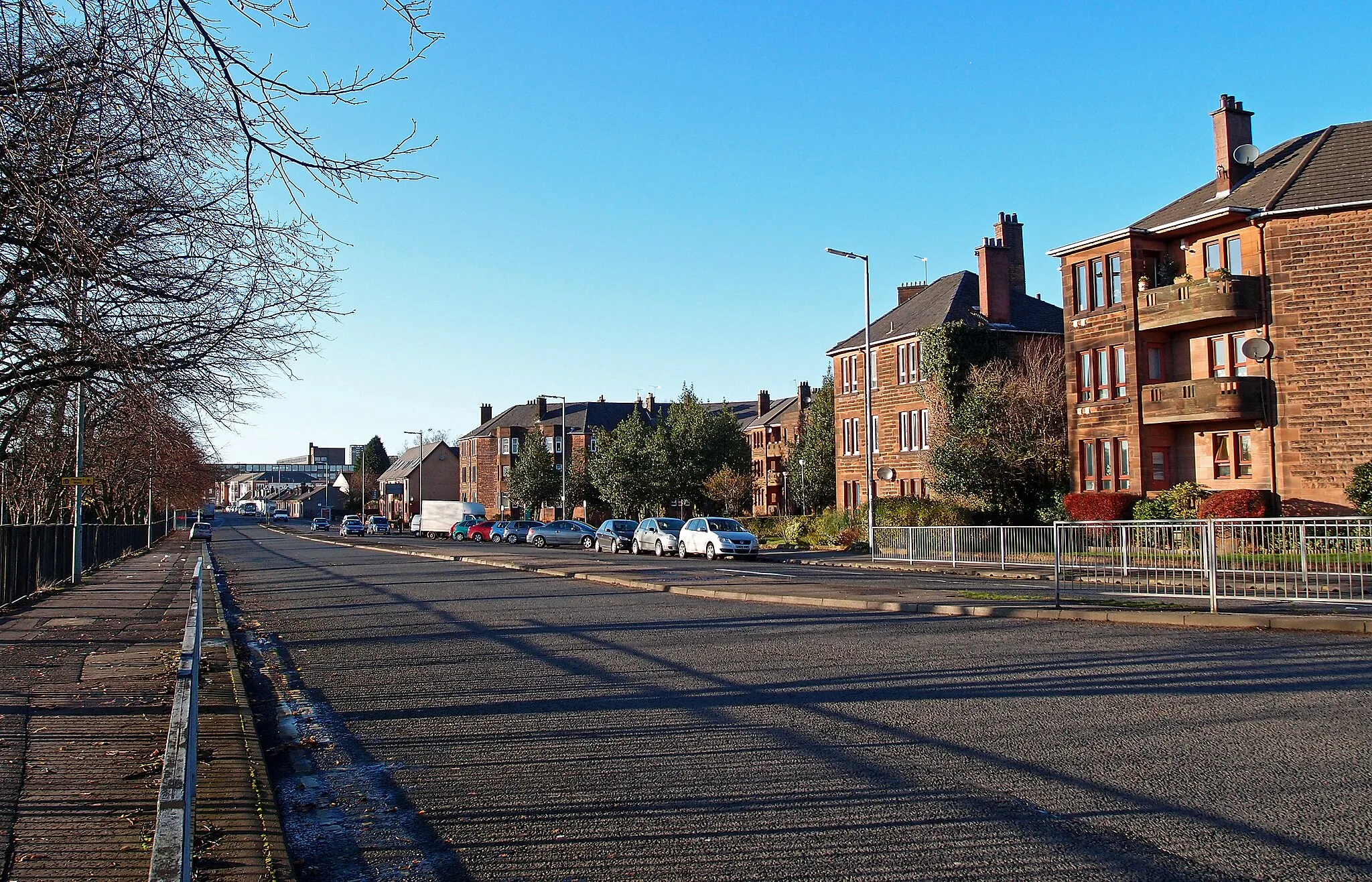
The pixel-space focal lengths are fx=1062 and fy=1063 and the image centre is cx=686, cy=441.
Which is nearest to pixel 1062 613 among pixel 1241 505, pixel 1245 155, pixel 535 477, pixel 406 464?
pixel 1241 505

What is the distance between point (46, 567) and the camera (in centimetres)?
2564

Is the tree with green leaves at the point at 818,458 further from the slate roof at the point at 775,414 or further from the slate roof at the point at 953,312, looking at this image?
the slate roof at the point at 775,414

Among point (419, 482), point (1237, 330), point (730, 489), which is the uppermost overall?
point (1237, 330)

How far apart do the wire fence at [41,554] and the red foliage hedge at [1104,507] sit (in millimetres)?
29644

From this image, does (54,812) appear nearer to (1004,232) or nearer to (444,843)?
(444,843)

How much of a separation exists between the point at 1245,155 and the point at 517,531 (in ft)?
131

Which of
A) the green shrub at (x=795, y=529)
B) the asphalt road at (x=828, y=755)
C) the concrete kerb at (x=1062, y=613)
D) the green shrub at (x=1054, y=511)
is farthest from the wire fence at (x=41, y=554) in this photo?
the green shrub at (x=1054, y=511)

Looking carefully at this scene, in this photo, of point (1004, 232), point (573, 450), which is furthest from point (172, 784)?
point (573, 450)

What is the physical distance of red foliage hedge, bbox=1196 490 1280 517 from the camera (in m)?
30.6

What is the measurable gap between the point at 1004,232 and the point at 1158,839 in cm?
4760

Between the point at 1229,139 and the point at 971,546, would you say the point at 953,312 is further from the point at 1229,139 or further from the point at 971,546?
the point at 971,546

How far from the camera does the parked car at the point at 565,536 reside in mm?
51344

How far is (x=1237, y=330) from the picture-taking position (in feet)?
112

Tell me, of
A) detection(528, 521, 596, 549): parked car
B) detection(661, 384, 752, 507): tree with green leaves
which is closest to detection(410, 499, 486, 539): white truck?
detection(661, 384, 752, 507): tree with green leaves
